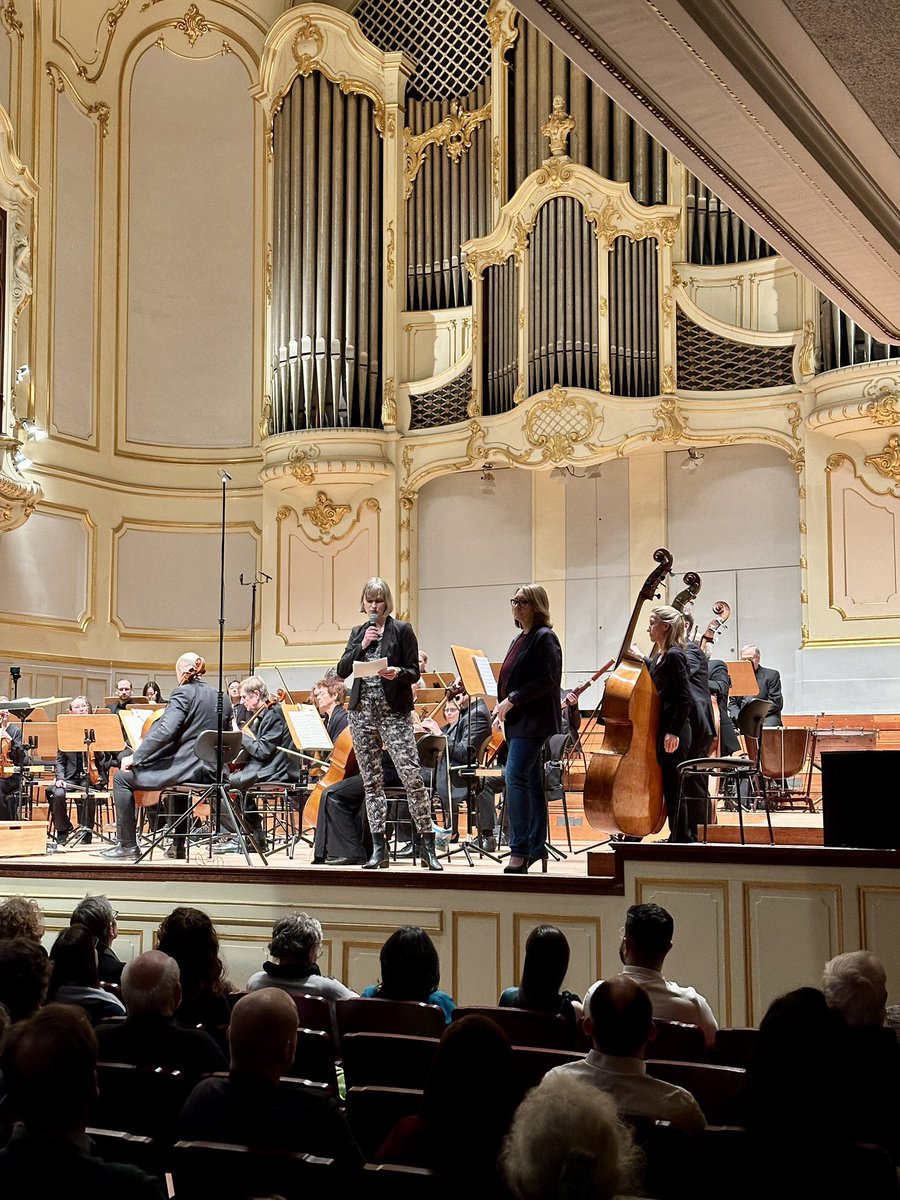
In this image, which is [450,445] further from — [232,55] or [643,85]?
[643,85]

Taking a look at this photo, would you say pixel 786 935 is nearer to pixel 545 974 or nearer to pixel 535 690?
pixel 535 690

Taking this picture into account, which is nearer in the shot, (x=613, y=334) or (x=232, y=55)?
(x=613, y=334)

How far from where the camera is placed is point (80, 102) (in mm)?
14820

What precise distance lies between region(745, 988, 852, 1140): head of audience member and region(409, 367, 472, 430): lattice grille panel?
38.3ft

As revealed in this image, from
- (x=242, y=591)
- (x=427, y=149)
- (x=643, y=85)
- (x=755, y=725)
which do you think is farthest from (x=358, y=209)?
(x=643, y=85)

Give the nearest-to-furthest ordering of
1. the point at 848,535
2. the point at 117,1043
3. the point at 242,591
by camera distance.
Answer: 1. the point at 117,1043
2. the point at 848,535
3. the point at 242,591

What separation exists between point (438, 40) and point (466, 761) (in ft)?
29.3

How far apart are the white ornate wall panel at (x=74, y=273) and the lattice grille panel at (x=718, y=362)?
6350 mm

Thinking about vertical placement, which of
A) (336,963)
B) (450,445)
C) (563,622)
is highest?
(450,445)

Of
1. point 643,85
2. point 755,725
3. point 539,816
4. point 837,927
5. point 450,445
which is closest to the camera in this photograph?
point 643,85

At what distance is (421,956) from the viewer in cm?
436

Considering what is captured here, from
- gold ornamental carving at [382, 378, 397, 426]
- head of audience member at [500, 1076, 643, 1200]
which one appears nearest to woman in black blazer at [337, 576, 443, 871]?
head of audience member at [500, 1076, 643, 1200]

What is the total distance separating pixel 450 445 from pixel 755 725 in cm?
726

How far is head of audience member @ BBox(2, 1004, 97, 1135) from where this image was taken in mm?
2438
